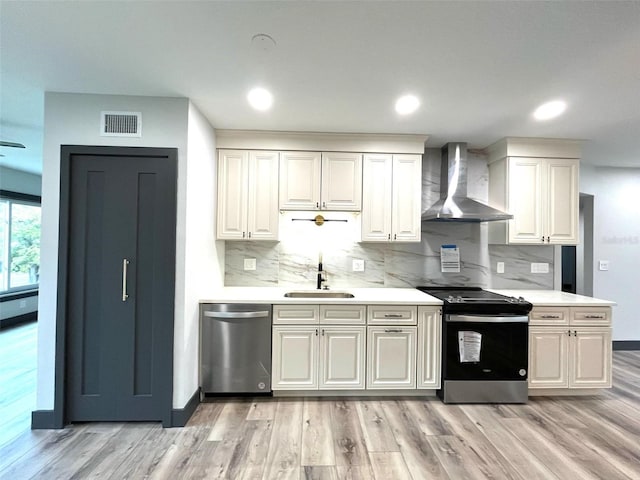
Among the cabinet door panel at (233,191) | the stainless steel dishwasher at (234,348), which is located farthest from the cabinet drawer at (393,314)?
the cabinet door panel at (233,191)

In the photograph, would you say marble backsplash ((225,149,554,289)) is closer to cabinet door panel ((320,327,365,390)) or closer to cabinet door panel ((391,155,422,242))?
cabinet door panel ((391,155,422,242))

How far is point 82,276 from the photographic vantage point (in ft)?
7.36

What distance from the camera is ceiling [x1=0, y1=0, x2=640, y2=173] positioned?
143 centimetres

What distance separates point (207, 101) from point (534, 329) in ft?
11.3

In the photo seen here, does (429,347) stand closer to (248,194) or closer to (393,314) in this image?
(393,314)

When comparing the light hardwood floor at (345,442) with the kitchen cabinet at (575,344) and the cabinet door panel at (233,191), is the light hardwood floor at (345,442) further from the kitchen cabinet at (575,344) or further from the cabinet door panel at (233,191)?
the cabinet door panel at (233,191)

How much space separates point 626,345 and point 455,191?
3455 mm

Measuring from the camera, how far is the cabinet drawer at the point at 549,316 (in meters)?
2.72

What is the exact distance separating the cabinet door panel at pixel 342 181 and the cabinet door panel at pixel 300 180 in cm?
8

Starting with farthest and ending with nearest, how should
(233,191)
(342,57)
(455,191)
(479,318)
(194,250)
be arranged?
(455,191)
(233,191)
(479,318)
(194,250)
(342,57)

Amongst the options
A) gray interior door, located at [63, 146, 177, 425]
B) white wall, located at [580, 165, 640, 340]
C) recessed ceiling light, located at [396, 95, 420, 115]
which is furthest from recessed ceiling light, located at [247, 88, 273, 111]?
white wall, located at [580, 165, 640, 340]

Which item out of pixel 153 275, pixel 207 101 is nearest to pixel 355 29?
pixel 207 101

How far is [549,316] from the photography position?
2729 millimetres

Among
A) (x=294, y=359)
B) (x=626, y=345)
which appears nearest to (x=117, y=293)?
(x=294, y=359)
